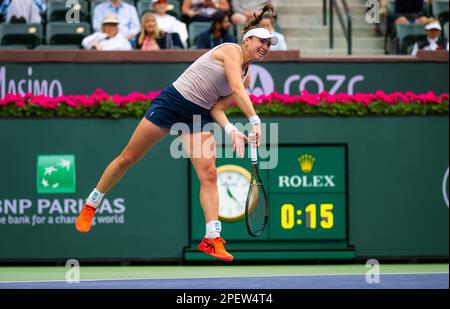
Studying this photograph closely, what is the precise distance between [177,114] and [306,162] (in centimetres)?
356

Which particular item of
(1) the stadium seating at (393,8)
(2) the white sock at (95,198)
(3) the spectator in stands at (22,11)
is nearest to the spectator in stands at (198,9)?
(3) the spectator in stands at (22,11)

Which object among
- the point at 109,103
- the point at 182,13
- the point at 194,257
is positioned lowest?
the point at 194,257

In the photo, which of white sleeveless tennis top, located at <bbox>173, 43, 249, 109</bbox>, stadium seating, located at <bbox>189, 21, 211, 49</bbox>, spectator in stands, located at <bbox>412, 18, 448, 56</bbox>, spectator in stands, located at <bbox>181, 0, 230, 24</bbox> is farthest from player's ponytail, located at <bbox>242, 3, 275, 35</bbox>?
spectator in stands, located at <bbox>181, 0, 230, 24</bbox>

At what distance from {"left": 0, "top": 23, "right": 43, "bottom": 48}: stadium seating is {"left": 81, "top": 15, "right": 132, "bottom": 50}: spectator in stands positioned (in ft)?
3.29

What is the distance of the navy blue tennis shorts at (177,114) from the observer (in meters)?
9.15

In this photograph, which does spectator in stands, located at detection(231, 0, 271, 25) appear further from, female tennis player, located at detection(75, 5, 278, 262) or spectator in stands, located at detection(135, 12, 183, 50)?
female tennis player, located at detection(75, 5, 278, 262)

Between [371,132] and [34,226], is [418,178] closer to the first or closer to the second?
[371,132]

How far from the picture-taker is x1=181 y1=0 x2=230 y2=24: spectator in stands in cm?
1565

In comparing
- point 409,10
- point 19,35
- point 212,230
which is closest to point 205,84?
point 212,230

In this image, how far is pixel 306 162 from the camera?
12.4m

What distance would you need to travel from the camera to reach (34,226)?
12.2 meters

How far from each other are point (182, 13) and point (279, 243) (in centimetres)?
490

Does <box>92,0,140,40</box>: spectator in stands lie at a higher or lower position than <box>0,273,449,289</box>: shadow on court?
higher
